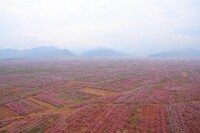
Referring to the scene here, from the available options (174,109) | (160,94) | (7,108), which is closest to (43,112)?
(7,108)

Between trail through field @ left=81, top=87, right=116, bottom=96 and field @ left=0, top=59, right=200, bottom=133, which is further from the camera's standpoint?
trail through field @ left=81, top=87, right=116, bottom=96

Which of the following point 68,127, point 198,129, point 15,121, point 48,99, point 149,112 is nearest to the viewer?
point 198,129

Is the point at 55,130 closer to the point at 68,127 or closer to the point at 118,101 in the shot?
the point at 68,127

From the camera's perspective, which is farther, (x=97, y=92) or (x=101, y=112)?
(x=97, y=92)

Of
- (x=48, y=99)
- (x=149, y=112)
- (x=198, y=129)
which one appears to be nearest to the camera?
(x=198, y=129)

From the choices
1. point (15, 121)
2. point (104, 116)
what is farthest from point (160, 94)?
point (15, 121)

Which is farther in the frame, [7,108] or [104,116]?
[7,108]

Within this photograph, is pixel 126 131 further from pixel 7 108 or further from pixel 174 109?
pixel 7 108

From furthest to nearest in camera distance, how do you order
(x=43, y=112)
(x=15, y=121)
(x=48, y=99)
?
(x=48, y=99) → (x=43, y=112) → (x=15, y=121)

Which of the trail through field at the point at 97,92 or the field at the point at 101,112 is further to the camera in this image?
the trail through field at the point at 97,92
